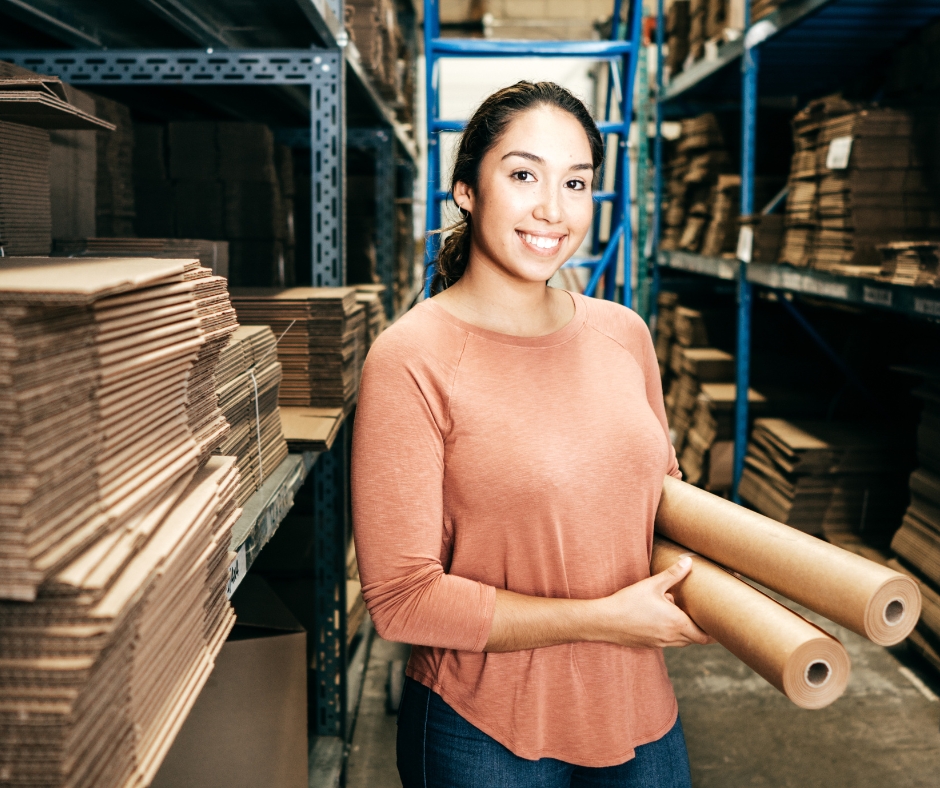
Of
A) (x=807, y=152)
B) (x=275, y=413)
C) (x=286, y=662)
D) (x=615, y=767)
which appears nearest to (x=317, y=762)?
(x=286, y=662)

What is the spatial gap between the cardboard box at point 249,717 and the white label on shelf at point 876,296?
2309 millimetres

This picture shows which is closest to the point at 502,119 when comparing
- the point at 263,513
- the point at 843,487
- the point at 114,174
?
the point at 263,513

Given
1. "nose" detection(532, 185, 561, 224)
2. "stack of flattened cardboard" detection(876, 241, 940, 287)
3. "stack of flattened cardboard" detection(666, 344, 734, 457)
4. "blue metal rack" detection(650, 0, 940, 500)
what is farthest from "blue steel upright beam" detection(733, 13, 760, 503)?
"nose" detection(532, 185, 561, 224)

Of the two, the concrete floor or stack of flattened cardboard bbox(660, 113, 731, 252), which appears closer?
the concrete floor

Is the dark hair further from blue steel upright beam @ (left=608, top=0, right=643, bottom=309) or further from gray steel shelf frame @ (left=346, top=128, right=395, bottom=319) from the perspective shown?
gray steel shelf frame @ (left=346, top=128, right=395, bottom=319)

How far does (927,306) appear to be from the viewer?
2.65 metres

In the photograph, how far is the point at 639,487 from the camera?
1.39 meters

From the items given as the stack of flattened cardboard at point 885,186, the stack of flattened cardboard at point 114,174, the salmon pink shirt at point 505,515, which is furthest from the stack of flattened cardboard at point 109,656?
the stack of flattened cardboard at point 885,186

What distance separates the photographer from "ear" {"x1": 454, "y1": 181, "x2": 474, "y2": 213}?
150 cm

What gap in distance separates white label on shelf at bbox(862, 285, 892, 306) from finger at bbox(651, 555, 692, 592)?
2.01m

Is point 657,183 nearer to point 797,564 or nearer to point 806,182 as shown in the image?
point 806,182

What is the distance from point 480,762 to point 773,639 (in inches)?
20.3

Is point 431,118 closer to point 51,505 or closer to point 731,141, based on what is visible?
point 731,141

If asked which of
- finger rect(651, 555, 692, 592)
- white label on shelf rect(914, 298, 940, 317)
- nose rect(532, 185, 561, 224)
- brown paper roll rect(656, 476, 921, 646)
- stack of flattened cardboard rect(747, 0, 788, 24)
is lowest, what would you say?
finger rect(651, 555, 692, 592)
